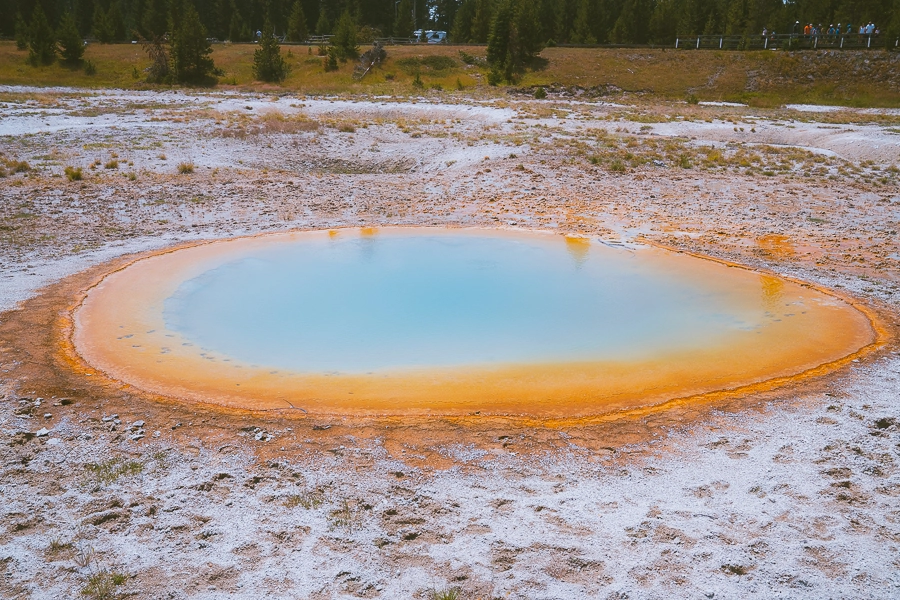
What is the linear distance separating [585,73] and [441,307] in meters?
42.2

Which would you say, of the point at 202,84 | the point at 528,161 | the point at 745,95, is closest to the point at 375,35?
the point at 202,84

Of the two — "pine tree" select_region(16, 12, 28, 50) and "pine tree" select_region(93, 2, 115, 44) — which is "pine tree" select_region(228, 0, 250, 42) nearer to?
"pine tree" select_region(93, 2, 115, 44)

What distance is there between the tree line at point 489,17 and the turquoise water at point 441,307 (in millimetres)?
41471

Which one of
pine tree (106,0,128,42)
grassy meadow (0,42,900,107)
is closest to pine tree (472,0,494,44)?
grassy meadow (0,42,900,107)

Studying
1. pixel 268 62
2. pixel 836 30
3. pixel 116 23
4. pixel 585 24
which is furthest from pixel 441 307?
pixel 116 23

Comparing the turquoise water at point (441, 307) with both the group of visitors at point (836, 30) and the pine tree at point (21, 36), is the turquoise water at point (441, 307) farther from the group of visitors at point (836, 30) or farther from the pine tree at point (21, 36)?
the pine tree at point (21, 36)

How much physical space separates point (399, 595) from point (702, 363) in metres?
4.42

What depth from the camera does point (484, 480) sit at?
16.4 ft

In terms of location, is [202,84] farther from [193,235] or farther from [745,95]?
[193,235]

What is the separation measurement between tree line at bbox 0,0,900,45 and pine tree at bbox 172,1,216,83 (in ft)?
26.8

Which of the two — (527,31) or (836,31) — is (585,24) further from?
(836,31)

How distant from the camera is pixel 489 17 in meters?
60.4

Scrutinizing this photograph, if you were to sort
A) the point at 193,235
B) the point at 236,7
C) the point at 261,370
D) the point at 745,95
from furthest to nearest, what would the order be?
the point at 236,7 → the point at 745,95 → the point at 193,235 → the point at 261,370

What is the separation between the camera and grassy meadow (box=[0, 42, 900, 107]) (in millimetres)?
40656
